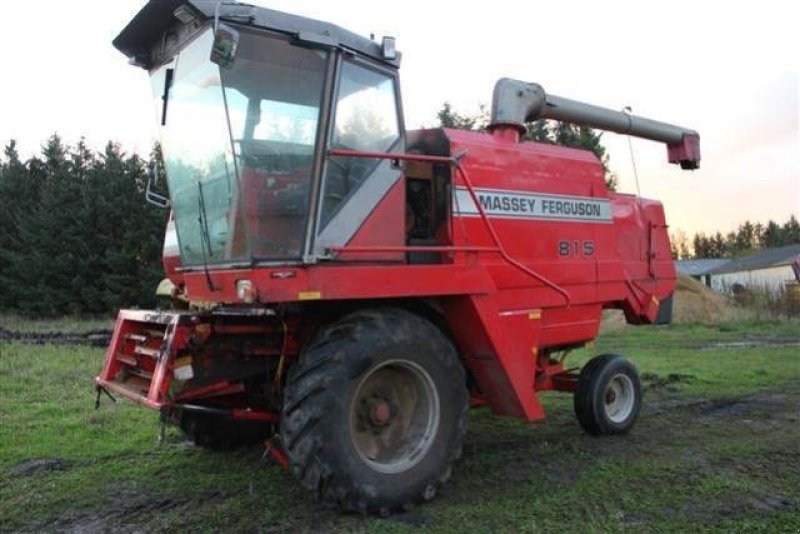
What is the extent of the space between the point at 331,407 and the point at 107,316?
28163 mm

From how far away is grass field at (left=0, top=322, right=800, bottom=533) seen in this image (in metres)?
4.59

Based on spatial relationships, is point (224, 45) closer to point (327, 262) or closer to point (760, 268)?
point (327, 262)

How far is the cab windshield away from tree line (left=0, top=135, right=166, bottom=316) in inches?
1015

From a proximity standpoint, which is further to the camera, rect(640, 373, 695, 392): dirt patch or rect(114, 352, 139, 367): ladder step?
rect(640, 373, 695, 392): dirt patch

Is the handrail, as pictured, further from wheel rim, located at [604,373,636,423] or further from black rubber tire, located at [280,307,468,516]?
wheel rim, located at [604,373,636,423]

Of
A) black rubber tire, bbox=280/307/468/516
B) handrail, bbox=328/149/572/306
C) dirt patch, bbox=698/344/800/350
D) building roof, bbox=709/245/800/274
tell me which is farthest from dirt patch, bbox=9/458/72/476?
building roof, bbox=709/245/800/274

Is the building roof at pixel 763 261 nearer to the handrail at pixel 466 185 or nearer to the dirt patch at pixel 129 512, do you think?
the handrail at pixel 466 185

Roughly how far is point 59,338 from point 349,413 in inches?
566

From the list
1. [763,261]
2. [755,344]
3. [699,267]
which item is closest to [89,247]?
[755,344]

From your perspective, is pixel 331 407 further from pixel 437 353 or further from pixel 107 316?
pixel 107 316

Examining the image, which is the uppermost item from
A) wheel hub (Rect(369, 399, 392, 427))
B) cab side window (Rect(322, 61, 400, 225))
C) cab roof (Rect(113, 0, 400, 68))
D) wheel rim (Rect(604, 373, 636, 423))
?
cab roof (Rect(113, 0, 400, 68))

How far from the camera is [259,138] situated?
4.93m

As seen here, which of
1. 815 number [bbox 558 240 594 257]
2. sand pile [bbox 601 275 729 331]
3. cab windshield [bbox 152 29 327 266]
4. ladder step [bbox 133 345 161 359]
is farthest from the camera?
sand pile [bbox 601 275 729 331]

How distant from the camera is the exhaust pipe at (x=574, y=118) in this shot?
672cm
